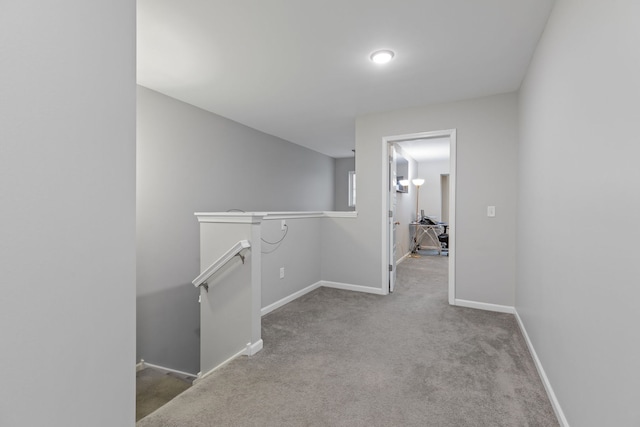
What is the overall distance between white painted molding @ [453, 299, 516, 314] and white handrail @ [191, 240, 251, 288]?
2.61 meters

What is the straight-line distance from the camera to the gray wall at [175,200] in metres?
3.31

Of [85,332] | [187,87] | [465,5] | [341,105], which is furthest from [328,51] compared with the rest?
[85,332]

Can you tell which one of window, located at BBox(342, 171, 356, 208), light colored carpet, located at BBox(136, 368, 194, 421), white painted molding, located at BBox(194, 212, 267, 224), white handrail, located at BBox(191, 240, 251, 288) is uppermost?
window, located at BBox(342, 171, 356, 208)

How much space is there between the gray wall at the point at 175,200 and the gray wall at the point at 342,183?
3.65 meters

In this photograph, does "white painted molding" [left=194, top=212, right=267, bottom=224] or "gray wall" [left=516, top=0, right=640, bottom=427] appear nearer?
"gray wall" [left=516, top=0, right=640, bottom=427]

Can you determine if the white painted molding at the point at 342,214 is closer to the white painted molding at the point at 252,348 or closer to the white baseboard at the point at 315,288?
the white baseboard at the point at 315,288

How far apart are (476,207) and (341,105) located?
202 centimetres

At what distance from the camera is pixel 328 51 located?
2.44 meters

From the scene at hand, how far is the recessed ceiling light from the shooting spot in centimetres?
245

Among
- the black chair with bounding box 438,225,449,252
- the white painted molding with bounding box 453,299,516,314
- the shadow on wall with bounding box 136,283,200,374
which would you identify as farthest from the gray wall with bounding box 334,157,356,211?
the shadow on wall with bounding box 136,283,200,374

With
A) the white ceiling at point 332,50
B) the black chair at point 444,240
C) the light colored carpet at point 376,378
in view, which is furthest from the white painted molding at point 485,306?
the black chair at point 444,240

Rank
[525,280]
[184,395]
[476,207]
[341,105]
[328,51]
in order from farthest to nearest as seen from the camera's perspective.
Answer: [341,105]
[476,207]
[525,280]
[328,51]
[184,395]

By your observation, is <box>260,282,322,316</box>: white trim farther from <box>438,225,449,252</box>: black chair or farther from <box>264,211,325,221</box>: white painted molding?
<box>438,225,449,252</box>: black chair

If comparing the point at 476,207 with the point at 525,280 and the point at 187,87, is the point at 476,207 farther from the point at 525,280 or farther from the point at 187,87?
the point at 187,87
